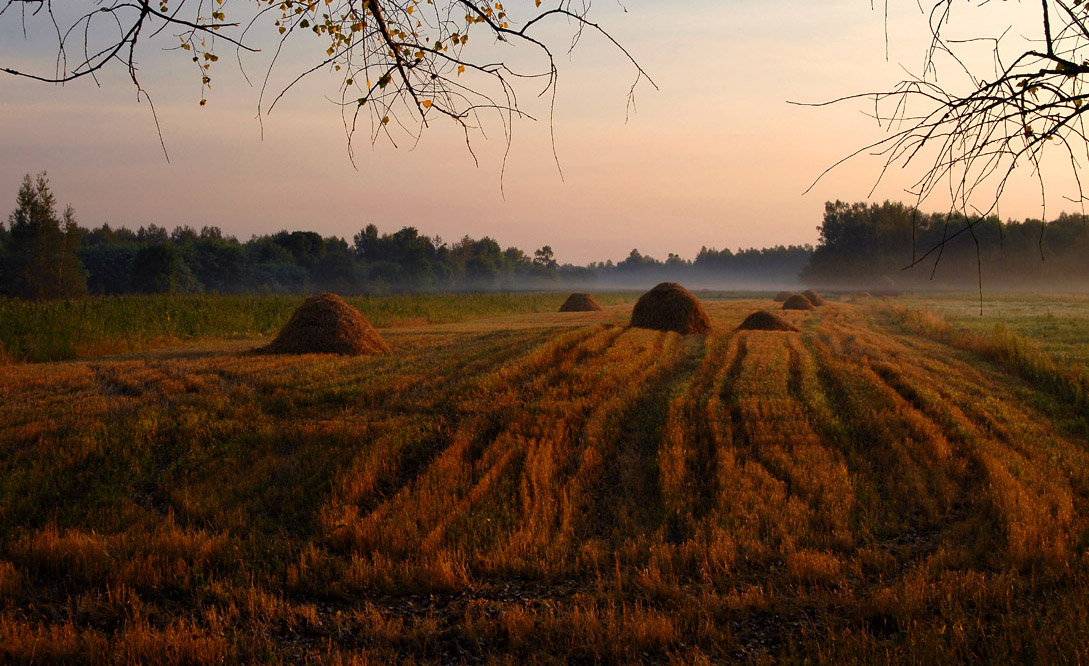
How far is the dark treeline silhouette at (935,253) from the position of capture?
7058 cm

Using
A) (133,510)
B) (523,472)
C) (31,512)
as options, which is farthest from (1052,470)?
(31,512)

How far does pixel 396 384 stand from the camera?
371 inches

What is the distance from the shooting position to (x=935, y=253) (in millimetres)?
80312

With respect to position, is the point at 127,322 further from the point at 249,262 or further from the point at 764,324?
the point at 249,262

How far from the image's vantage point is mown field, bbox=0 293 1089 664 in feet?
12.2

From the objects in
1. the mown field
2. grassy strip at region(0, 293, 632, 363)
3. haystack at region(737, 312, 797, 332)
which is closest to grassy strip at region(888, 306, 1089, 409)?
the mown field

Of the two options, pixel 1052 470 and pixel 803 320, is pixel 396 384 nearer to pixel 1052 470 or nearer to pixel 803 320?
pixel 1052 470

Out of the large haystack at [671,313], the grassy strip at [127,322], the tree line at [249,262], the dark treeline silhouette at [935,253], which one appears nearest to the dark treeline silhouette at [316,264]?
the tree line at [249,262]

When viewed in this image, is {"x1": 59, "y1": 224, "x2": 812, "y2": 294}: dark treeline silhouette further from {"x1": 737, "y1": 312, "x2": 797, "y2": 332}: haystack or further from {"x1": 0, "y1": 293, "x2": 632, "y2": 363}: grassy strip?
{"x1": 737, "y1": 312, "x2": 797, "y2": 332}: haystack

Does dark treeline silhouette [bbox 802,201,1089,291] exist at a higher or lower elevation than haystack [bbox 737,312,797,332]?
higher

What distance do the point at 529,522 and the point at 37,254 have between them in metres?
54.8

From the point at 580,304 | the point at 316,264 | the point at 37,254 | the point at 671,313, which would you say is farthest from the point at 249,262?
the point at 671,313

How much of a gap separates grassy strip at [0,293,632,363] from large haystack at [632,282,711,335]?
36.1 feet

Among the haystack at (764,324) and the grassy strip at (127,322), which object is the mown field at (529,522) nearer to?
the grassy strip at (127,322)
